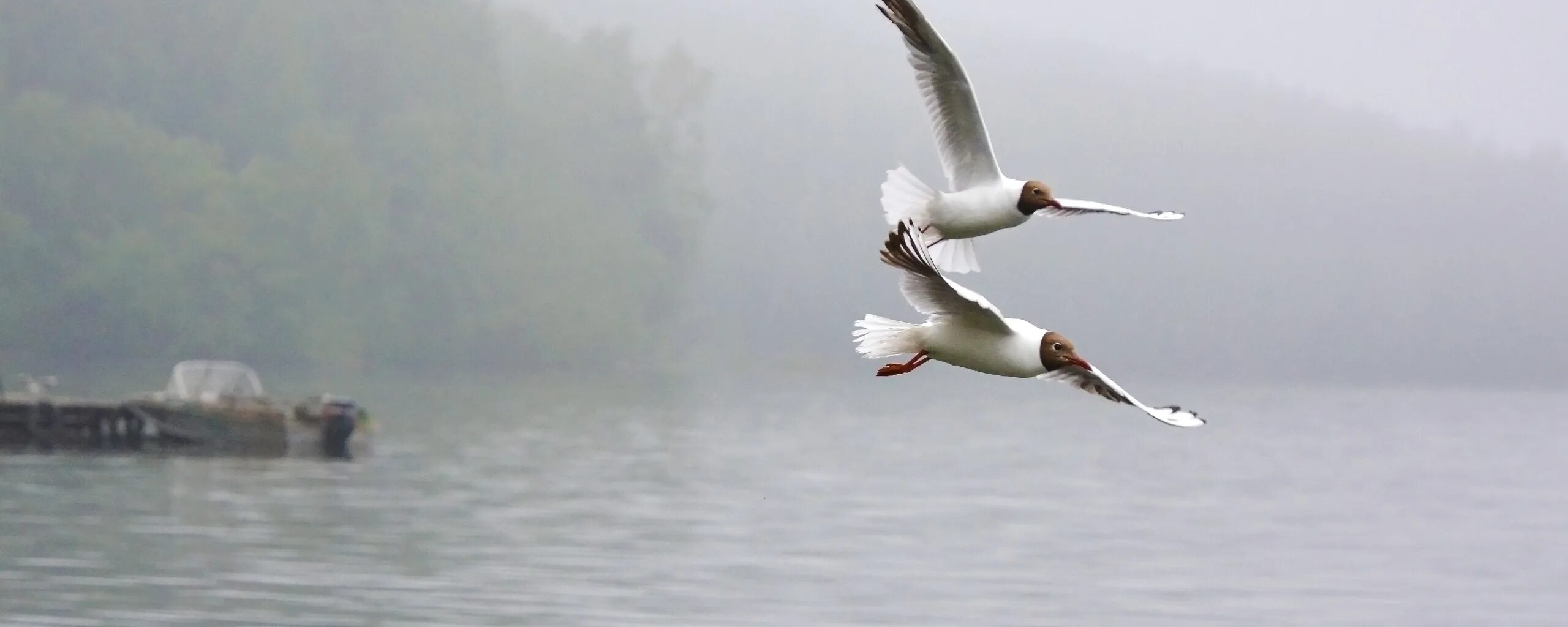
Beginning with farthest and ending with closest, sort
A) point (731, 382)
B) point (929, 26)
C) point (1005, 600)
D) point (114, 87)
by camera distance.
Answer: point (731, 382) < point (114, 87) < point (1005, 600) < point (929, 26)

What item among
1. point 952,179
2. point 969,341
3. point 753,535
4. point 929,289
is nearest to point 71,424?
point 753,535

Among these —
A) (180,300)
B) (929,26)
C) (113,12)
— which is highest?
(113,12)

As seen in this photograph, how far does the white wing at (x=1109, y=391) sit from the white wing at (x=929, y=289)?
15.5 inches

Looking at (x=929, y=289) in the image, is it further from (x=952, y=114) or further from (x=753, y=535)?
(x=753, y=535)

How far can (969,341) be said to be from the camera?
33.0ft

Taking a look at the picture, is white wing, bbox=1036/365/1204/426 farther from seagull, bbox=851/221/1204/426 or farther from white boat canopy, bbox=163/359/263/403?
white boat canopy, bbox=163/359/263/403

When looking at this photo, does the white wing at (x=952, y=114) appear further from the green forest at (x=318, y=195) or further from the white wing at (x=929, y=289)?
the green forest at (x=318, y=195)

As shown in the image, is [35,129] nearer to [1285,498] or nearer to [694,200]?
[694,200]

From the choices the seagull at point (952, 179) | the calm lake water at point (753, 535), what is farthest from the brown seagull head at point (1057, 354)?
the calm lake water at point (753, 535)

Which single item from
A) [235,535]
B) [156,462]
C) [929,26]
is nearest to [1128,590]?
[235,535]

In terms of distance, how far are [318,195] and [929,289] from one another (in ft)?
362

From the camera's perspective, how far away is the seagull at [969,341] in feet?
32.1

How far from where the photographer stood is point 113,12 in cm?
11850

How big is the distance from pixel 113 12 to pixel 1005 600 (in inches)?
3549
